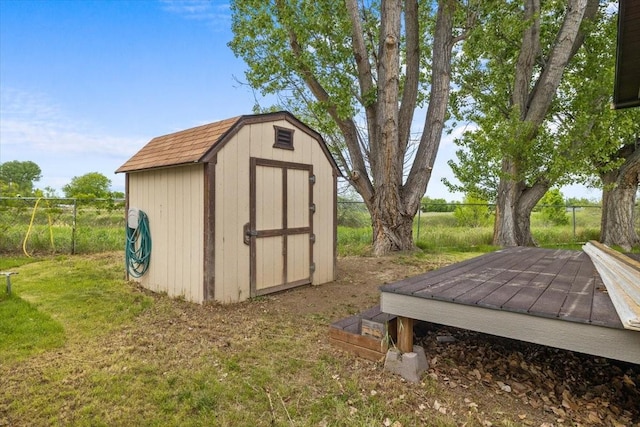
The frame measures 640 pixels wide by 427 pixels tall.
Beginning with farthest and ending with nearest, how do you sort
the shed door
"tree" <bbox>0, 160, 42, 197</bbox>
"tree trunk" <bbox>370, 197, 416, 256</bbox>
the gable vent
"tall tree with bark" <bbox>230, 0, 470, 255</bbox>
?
1. "tree" <bbox>0, 160, 42, 197</bbox>
2. "tree trunk" <bbox>370, 197, 416, 256</bbox>
3. "tall tree with bark" <bbox>230, 0, 470, 255</bbox>
4. the gable vent
5. the shed door

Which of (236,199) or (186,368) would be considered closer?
(186,368)

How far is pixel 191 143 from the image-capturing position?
4391 millimetres

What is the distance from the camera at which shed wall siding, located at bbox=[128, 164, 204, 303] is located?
4.07m

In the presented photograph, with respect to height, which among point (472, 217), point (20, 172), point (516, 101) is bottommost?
point (472, 217)

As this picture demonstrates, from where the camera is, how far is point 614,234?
9.70 metres

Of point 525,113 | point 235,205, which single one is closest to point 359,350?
point 235,205

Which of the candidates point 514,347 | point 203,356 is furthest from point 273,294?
point 514,347

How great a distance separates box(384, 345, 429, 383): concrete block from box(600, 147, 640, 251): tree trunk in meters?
9.81

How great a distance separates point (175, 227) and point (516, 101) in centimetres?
886

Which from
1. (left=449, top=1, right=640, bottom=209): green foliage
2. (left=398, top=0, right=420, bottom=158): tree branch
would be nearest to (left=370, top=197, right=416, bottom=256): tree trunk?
(left=398, top=0, right=420, bottom=158): tree branch

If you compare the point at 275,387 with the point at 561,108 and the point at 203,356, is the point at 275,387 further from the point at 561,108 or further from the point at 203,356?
the point at 561,108

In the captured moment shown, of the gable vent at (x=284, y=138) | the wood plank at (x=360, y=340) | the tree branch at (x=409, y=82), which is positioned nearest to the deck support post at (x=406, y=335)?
the wood plank at (x=360, y=340)

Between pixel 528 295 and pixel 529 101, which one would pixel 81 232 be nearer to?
pixel 528 295

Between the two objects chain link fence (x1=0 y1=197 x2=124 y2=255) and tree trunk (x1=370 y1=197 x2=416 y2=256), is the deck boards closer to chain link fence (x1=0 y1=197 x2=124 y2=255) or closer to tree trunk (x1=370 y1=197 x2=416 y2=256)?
tree trunk (x1=370 y1=197 x2=416 y2=256)
